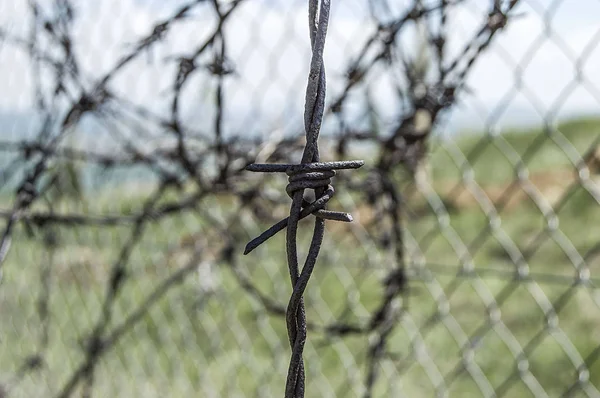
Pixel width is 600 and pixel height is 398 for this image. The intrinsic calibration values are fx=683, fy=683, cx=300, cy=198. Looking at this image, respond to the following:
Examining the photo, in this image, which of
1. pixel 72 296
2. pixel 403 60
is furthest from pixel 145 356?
pixel 403 60

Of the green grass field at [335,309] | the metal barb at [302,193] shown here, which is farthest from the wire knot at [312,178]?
the green grass field at [335,309]

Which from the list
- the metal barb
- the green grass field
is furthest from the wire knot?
the green grass field

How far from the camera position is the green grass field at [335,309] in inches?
61.3

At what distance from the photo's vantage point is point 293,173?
Answer: 384 millimetres

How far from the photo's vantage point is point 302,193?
1.26 ft

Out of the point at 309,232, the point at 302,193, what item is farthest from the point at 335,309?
the point at 302,193

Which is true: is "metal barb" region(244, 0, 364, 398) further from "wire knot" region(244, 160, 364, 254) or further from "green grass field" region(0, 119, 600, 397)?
"green grass field" region(0, 119, 600, 397)

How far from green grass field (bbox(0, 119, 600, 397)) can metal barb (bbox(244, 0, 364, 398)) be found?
782 millimetres

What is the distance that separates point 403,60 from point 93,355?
78 centimetres

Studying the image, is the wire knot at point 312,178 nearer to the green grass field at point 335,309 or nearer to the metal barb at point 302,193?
the metal barb at point 302,193

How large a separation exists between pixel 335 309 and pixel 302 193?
174cm

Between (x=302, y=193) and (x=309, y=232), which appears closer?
(x=302, y=193)

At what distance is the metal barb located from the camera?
14.8 inches

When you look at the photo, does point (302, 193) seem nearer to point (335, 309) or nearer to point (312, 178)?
point (312, 178)
